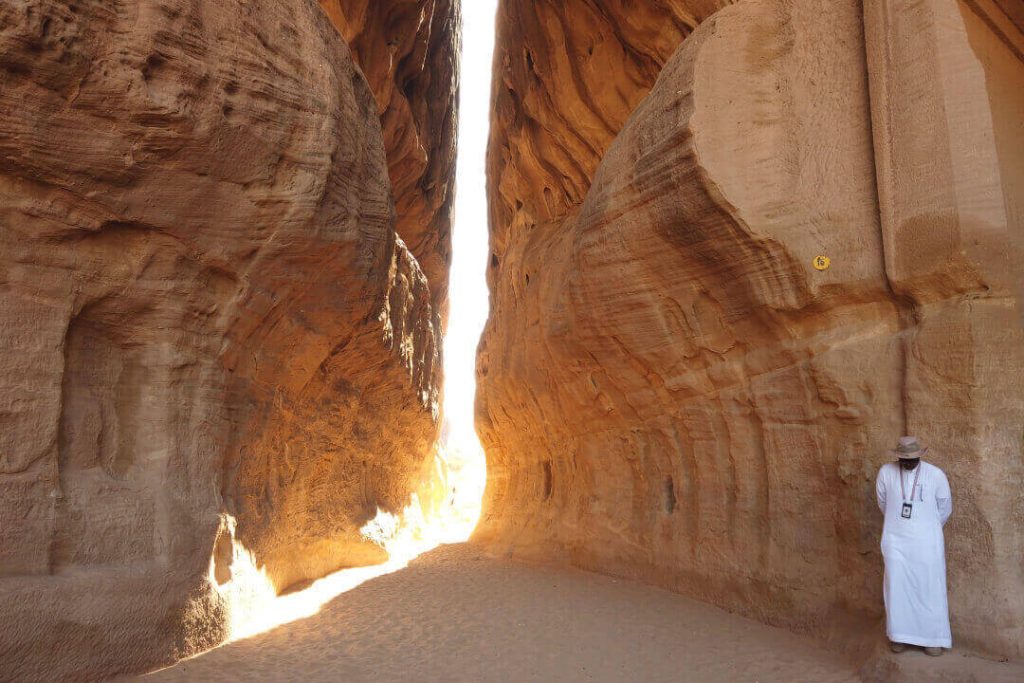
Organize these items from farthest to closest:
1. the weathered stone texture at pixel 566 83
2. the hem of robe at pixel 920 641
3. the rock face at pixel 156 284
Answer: the weathered stone texture at pixel 566 83 < the rock face at pixel 156 284 < the hem of robe at pixel 920 641

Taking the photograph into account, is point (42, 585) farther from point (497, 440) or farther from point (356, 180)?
point (497, 440)

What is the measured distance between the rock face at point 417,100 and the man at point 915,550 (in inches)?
418

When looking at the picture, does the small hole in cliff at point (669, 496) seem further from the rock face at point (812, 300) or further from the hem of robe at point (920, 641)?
the hem of robe at point (920, 641)

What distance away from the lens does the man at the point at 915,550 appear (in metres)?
4.53

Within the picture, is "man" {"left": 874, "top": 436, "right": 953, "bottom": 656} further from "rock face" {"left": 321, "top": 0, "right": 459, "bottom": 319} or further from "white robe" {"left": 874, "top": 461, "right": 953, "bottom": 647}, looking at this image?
"rock face" {"left": 321, "top": 0, "right": 459, "bottom": 319}

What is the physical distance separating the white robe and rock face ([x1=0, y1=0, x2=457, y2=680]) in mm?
5526

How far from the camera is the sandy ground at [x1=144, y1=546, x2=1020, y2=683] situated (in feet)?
16.8

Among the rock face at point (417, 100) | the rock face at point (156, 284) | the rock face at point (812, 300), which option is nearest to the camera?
the rock face at point (156, 284)

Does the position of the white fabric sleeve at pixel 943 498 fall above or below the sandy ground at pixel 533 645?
above

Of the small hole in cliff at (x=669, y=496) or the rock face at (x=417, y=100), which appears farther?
the rock face at (x=417, y=100)

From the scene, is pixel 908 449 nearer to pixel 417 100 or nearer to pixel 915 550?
pixel 915 550

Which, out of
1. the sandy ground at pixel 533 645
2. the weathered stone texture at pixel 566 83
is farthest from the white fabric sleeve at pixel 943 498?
the weathered stone texture at pixel 566 83

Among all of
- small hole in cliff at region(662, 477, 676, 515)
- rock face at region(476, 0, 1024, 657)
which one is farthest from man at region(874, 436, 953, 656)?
small hole in cliff at region(662, 477, 676, 515)

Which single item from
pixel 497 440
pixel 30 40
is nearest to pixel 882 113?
pixel 30 40
